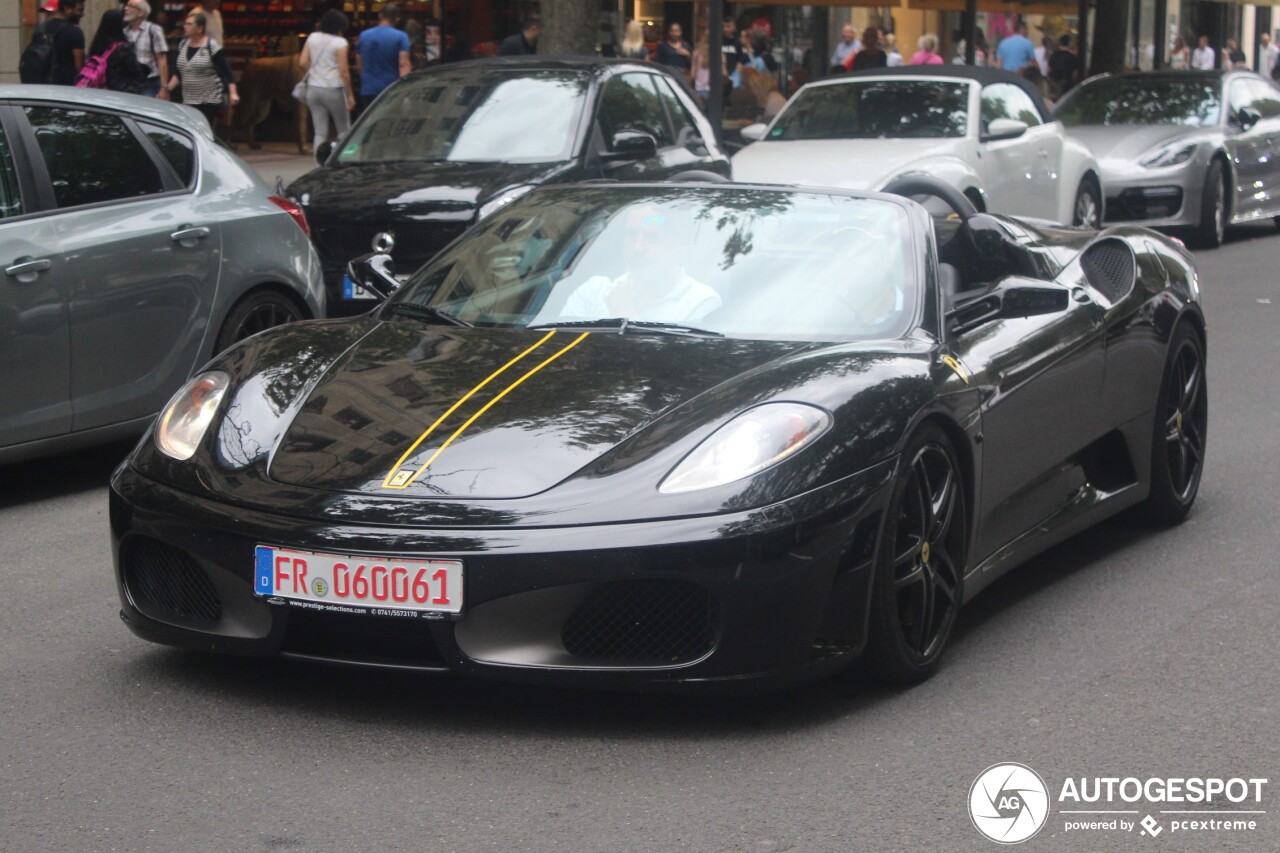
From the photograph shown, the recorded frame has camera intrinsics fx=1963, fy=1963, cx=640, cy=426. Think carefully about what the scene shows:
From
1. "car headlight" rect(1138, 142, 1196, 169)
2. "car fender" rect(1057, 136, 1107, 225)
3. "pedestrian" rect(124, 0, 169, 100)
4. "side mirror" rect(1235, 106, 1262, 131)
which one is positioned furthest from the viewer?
"side mirror" rect(1235, 106, 1262, 131)

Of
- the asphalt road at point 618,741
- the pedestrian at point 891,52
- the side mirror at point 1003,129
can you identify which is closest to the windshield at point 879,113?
the side mirror at point 1003,129

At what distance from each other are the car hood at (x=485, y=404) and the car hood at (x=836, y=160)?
24.9 ft

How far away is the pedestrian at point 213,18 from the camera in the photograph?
1707cm

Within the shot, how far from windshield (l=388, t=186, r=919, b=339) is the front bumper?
925 millimetres

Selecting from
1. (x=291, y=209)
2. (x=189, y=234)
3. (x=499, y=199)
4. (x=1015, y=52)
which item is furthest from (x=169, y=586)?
(x=1015, y=52)

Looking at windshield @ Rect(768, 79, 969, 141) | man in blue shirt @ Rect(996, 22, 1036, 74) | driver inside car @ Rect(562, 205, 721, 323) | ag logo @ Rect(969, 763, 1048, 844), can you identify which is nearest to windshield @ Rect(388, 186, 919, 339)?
driver inside car @ Rect(562, 205, 721, 323)

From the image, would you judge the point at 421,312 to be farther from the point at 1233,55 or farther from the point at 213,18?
the point at 1233,55

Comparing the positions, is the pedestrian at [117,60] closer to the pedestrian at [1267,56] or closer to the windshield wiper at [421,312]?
the windshield wiper at [421,312]

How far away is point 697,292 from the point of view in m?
5.25

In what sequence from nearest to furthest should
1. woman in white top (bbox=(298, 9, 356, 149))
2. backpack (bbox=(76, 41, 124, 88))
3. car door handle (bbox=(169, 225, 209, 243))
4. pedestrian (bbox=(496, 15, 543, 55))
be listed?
car door handle (bbox=(169, 225, 209, 243)) < backpack (bbox=(76, 41, 124, 88)) < woman in white top (bbox=(298, 9, 356, 149)) < pedestrian (bbox=(496, 15, 543, 55))

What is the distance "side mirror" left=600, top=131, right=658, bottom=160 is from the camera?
445 inches

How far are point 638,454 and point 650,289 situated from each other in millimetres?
1086

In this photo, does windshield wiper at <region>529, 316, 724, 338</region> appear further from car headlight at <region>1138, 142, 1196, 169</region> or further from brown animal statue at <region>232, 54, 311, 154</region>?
brown animal statue at <region>232, 54, 311, 154</region>

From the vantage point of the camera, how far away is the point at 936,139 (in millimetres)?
13695
